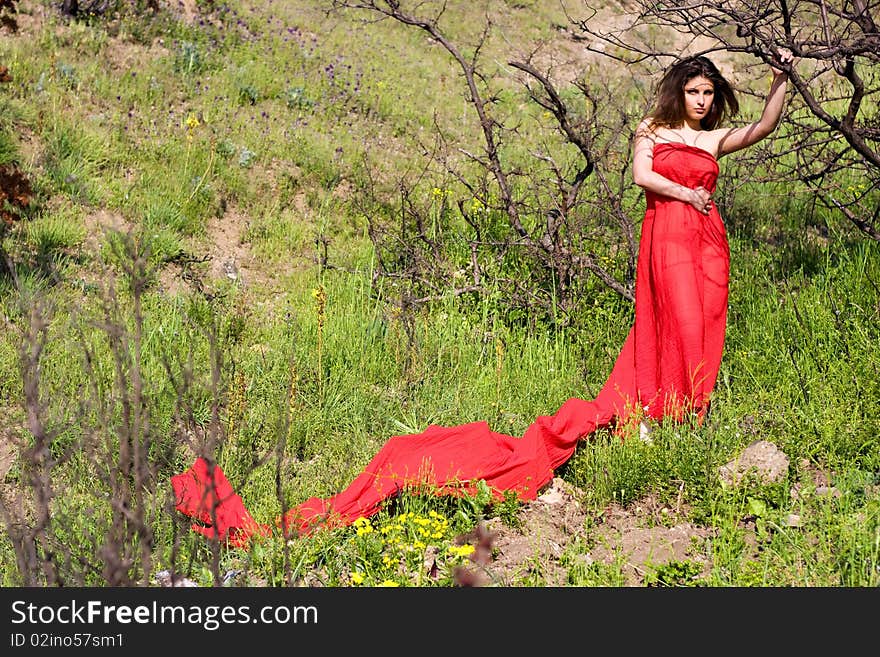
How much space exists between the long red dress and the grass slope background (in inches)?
6.1

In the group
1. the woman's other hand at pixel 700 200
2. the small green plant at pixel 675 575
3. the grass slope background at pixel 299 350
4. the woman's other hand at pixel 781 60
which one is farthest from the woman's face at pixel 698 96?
the small green plant at pixel 675 575

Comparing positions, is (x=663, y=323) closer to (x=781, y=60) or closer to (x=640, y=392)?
(x=640, y=392)

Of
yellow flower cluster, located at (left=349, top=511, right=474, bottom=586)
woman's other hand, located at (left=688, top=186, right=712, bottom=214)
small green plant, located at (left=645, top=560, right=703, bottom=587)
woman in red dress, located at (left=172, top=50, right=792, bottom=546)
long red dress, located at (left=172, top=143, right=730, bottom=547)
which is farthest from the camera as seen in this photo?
woman's other hand, located at (left=688, top=186, right=712, bottom=214)

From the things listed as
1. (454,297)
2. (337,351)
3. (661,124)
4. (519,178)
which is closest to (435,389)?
(337,351)

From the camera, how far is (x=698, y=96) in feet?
16.2

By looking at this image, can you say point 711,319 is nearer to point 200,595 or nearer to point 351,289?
point 351,289

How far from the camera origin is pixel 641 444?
4.51 m

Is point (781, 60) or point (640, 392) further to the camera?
point (640, 392)

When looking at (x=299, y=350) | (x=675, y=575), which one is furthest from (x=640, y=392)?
(x=299, y=350)

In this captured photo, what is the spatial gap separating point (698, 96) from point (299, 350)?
2823 mm

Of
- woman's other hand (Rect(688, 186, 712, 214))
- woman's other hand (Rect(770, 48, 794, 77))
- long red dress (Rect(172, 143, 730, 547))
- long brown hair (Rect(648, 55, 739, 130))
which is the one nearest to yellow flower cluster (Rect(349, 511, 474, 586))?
long red dress (Rect(172, 143, 730, 547))

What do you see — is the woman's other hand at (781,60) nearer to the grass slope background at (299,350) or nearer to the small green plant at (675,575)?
the grass slope background at (299,350)

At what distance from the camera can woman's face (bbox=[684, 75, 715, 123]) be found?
4.91m

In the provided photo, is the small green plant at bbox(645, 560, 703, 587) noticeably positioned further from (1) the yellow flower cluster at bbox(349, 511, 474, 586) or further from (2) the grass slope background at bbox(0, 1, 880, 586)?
(1) the yellow flower cluster at bbox(349, 511, 474, 586)
